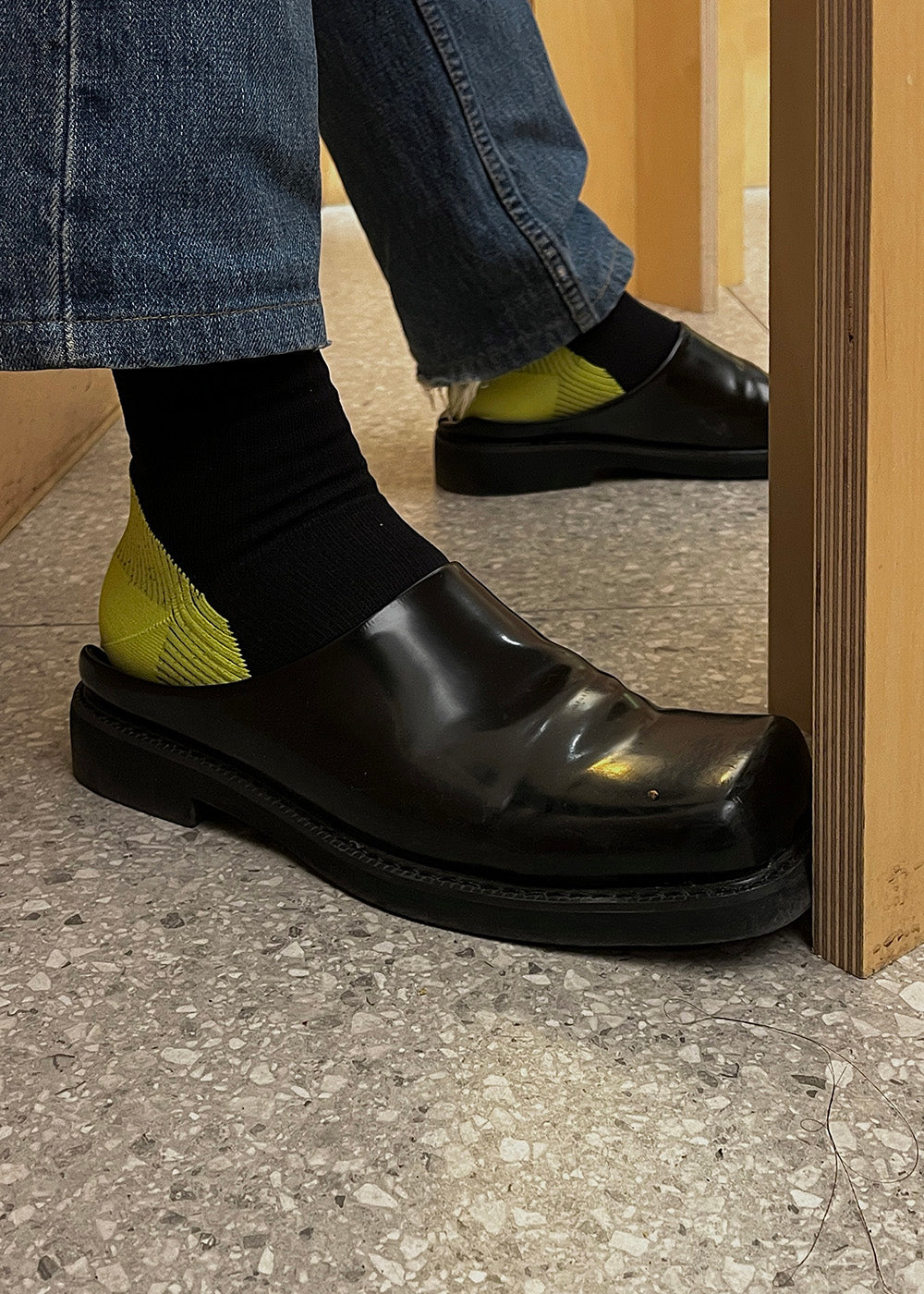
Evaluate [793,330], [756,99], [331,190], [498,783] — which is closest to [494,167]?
[793,330]

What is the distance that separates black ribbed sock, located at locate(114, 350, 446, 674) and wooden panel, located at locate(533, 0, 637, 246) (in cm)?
128

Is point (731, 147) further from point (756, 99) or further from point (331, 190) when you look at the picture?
point (331, 190)

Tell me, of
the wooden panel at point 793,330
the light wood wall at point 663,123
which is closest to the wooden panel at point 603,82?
the light wood wall at point 663,123

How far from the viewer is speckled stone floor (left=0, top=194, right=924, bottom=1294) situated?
39 cm

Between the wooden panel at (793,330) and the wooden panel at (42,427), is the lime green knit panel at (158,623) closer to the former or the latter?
the wooden panel at (793,330)

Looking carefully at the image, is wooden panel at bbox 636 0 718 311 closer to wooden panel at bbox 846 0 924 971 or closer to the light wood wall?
the light wood wall

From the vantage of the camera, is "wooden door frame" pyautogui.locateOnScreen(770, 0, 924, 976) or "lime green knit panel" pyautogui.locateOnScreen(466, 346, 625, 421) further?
"lime green knit panel" pyautogui.locateOnScreen(466, 346, 625, 421)

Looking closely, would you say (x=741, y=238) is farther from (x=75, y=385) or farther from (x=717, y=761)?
(x=717, y=761)

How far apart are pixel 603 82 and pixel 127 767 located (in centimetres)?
137

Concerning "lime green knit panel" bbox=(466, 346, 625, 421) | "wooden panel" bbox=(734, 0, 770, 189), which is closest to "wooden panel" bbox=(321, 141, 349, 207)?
"wooden panel" bbox=(734, 0, 770, 189)

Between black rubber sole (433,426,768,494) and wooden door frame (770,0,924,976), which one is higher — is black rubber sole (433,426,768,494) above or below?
below

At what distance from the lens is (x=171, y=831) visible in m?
0.64

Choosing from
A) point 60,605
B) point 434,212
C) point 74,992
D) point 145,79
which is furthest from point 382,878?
point 434,212

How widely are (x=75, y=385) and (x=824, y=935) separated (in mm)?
983
